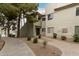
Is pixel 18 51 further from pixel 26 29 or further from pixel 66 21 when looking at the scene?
pixel 66 21

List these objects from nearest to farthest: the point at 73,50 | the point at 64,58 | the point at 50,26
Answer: the point at 64,58
the point at 73,50
the point at 50,26

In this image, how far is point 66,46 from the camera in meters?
11.8

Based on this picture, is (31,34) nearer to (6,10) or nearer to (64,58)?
(6,10)

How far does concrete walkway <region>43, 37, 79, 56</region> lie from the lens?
10343mm

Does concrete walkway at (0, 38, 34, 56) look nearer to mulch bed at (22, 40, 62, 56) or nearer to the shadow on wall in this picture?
mulch bed at (22, 40, 62, 56)

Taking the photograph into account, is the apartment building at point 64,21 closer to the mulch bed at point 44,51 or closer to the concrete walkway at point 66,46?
the concrete walkway at point 66,46

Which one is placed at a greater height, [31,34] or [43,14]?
[43,14]

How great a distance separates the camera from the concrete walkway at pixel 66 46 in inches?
407

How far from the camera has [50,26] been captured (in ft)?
46.8

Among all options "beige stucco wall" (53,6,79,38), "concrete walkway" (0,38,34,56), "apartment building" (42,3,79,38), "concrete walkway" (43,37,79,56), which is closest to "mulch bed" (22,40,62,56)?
"concrete walkway" (0,38,34,56)

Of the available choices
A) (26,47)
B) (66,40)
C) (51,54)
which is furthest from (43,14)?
(51,54)

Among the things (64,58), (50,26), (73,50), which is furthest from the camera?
(50,26)

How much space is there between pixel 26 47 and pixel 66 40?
313 cm

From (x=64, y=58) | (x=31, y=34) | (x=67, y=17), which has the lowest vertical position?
(x=64, y=58)
